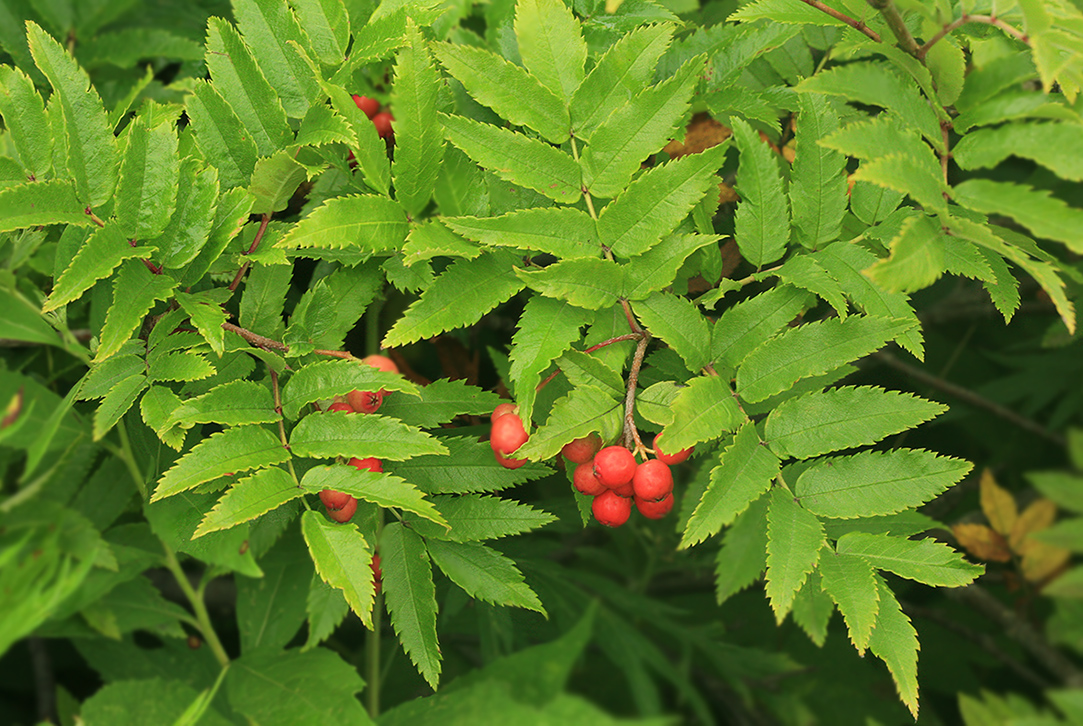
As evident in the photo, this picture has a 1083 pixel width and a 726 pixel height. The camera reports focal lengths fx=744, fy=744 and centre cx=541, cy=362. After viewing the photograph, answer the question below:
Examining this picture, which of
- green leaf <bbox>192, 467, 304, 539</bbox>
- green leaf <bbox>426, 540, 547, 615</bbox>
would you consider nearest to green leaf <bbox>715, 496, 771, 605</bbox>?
green leaf <bbox>426, 540, 547, 615</bbox>

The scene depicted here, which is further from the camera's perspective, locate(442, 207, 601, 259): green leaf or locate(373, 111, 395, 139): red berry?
locate(373, 111, 395, 139): red berry

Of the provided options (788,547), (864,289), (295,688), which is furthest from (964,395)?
(295,688)

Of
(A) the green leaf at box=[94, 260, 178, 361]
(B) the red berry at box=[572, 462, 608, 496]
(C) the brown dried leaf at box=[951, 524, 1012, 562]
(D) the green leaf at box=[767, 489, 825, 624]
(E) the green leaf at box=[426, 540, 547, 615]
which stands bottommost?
A: (C) the brown dried leaf at box=[951, 524, 1012, 562]

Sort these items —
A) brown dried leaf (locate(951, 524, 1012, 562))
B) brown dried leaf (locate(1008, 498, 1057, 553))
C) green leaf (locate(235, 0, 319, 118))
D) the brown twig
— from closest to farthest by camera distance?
green leaf (locate(235, 0, 319, 118)) → brown dried leaf (locate(1008, 498, 1057, 553)) → brown dried leaf (locate(951, 524, 1012, 562)) → the brown twig

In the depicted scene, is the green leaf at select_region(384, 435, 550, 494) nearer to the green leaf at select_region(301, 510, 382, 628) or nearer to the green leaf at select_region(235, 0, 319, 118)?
the green leaf at select_region(301, 510, 382, 628)

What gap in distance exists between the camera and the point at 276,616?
48.7 inches

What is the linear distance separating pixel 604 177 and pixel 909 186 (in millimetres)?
367

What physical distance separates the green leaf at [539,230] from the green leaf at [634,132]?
0.04 meters

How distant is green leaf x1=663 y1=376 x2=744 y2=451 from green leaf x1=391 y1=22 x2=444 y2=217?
0.43 meters

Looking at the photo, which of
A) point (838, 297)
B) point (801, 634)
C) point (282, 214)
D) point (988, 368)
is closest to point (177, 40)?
point (282, 214)

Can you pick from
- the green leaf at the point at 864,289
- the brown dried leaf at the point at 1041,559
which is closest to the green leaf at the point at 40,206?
the green leaf at the point at 864,289

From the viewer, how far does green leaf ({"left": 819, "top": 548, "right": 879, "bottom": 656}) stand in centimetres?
86

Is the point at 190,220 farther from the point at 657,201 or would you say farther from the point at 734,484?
the point at 734,484

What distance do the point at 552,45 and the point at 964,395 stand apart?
135 centimetres
